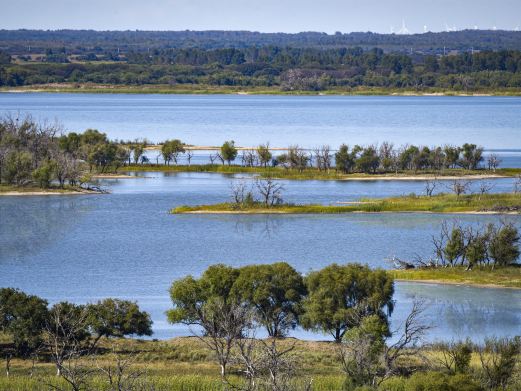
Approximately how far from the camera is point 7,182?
292 feet

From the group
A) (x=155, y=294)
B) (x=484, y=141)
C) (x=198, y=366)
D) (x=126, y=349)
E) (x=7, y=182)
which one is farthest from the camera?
(x=484, y=141)

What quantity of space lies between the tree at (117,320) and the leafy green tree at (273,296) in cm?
411

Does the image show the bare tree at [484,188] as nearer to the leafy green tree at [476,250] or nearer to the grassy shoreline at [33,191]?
the leafy green tree at [476,250]

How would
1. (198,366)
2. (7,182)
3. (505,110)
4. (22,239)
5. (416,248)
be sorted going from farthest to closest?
(505,110) < (7,182) < (22,239) < (416,248) < (198,366)

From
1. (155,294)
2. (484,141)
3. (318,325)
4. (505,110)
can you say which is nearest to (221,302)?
(318,325)

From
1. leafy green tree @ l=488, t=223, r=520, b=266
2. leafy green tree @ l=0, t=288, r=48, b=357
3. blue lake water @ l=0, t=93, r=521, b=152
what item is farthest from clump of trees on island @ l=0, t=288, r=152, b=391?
blue lake water @ l=0, t=93, r=521, b=152

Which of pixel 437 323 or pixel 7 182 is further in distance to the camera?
pixel 7 182

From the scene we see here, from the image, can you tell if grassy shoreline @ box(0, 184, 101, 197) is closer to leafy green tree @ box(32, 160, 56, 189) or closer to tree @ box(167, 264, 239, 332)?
leafy green tree @ box(32, 160, 56, 189)

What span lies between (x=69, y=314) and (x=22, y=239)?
29.1m

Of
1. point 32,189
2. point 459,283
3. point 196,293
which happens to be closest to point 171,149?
point 32,189

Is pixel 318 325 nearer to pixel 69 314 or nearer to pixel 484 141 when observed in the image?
pixel 69 314

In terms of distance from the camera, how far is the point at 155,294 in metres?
50.3

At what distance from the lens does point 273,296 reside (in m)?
43.7

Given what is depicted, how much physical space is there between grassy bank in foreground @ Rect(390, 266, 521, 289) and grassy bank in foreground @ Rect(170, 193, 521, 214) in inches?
798
